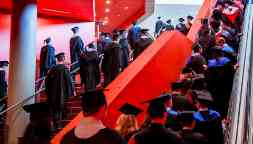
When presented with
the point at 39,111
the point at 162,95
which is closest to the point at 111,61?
the point at 162,95

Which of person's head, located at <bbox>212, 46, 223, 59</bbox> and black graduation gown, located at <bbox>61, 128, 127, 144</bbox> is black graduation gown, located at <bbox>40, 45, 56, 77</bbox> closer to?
person's head, located at <bbox>212, 46, 223, 59</bbox>

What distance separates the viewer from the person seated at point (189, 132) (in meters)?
4.97

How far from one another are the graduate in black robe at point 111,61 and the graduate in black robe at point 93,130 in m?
8.32

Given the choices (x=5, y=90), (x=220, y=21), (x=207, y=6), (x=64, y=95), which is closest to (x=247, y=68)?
(x=220, y=21)

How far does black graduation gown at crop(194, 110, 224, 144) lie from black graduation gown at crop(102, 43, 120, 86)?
691 centimetres

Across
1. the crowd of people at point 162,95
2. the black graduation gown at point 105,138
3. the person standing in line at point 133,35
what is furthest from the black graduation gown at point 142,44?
the black graduation gown at point 105,138

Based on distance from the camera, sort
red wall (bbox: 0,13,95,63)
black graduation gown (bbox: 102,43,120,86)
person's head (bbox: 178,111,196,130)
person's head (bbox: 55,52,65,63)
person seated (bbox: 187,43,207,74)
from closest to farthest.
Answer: person's head (bbox: 178,111,196,130) < person seated (bbox: 187,43,207,74) < person's head (bbox: 55,52,65,63) < black graduation gown (bbox: 102,43,120,86) < red wall (bbox: 0,13,95,63)

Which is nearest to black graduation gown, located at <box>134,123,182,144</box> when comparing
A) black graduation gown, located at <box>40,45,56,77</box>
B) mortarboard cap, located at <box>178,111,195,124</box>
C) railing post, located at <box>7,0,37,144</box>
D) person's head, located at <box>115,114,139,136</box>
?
mortarboard cap, located at <box>178,111,195,124</box>

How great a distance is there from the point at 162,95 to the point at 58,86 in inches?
241

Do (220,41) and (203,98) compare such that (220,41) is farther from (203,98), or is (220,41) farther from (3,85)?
(3,85)

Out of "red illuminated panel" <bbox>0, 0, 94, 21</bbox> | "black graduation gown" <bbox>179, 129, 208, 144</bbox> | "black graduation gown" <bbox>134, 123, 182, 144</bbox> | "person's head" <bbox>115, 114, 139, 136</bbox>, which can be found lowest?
"person's head" <bbox>115, 114, 139, 136</bbox>

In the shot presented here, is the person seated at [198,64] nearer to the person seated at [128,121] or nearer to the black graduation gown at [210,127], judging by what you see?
the person seated at [128,121]

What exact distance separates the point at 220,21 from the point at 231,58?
294 centimetres

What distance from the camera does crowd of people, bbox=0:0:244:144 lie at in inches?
161
